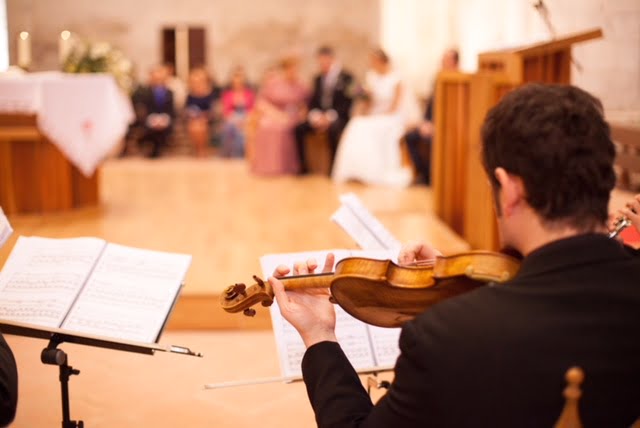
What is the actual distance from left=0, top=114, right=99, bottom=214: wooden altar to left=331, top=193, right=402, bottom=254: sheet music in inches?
194

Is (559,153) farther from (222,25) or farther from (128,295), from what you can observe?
(222,25)

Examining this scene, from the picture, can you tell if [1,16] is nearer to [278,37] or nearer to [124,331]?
[278,37]

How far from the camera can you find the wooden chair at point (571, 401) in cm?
131

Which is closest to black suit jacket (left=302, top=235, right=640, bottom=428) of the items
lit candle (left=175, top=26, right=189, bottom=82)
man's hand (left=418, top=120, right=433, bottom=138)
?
man's hand (left=418, top=120, right=433, bottom=138)

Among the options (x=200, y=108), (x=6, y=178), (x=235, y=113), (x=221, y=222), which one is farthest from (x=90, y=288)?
(x=200, y=108)

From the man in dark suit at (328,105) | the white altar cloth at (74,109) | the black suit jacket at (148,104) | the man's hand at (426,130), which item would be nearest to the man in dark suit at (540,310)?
the white altar cloth at (74,109)

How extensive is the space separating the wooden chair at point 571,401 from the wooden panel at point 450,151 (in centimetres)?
539

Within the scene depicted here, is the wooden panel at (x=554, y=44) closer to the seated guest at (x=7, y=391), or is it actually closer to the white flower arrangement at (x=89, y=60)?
the seated guest at (x=7, y=391)

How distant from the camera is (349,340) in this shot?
8.82 feet

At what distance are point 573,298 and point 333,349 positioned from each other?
0.54 metres

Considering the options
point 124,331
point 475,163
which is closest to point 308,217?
point 475,163

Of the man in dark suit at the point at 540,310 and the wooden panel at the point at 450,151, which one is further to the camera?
the wooden panel at the point at 450,151

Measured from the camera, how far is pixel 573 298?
57.9 inches

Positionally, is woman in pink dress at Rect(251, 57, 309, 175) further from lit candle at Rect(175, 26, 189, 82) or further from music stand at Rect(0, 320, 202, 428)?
music stand at Rect(0, 320, 202, 428)
